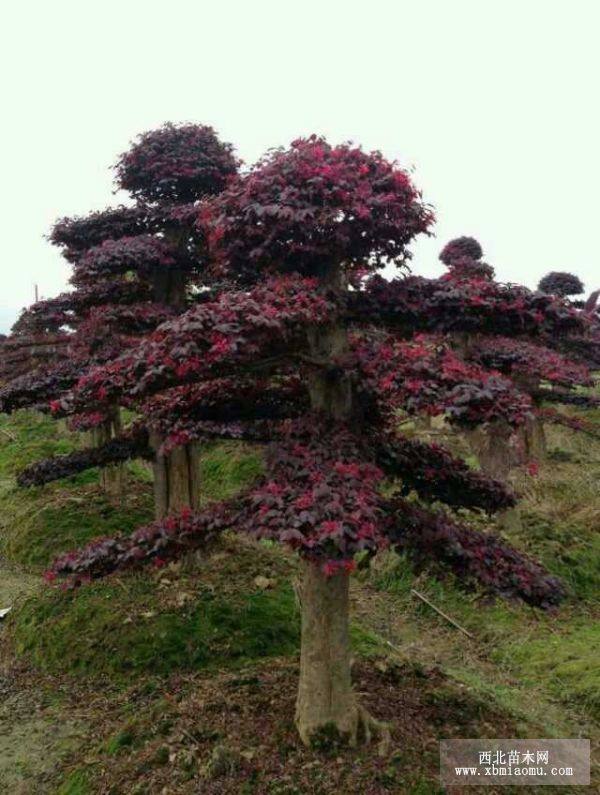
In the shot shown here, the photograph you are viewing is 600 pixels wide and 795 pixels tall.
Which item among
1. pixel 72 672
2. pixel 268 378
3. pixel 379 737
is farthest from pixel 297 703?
pixel 72 672

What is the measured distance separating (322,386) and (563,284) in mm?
14161

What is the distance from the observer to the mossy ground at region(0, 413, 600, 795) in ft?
17.8

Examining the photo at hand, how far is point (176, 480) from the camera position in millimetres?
9562

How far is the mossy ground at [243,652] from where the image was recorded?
5.42 m

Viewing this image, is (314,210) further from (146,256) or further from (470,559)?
(146,256)

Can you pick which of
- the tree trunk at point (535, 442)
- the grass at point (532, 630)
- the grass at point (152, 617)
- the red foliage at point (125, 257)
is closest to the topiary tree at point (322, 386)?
the grass at point (532, 630)

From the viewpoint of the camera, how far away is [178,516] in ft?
16.2

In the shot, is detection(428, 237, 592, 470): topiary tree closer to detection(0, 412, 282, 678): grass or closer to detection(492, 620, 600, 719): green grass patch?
detection(492, 620, 600, 719): green grass patch

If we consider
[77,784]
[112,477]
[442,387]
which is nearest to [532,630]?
[77,784]

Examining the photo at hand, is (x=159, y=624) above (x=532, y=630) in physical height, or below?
above

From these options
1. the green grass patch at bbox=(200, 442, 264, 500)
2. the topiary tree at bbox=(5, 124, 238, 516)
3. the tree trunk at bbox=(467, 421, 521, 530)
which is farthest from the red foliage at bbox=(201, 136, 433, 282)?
the green grass patch at bbox=(200, 442, 264, 500)

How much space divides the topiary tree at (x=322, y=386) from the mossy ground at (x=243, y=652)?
709 mm

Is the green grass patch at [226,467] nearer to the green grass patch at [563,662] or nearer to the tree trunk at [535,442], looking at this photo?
the tree trunk at [535,442]

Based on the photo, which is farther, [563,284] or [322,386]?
[563,284]
